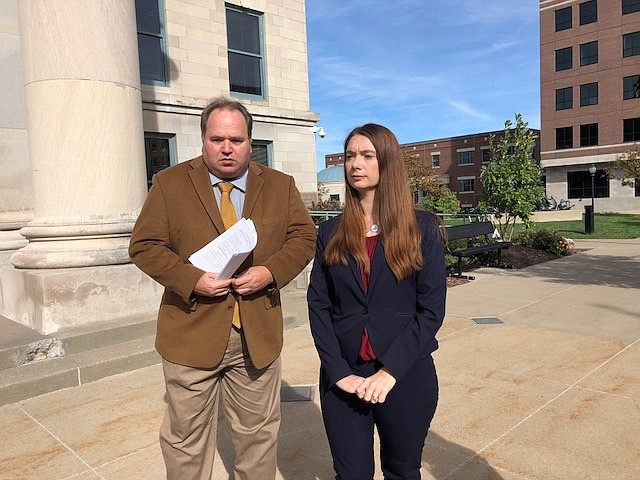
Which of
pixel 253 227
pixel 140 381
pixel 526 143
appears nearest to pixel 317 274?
pixel 253 227

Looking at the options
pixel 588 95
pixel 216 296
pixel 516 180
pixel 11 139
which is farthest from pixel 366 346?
pixel 588 95

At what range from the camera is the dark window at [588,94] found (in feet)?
161

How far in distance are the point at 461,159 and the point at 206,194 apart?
2605 inches

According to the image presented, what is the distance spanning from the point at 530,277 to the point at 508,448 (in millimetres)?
7714

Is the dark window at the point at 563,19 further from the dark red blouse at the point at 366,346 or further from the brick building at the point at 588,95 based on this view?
the dark red blouse at the point at 366,346

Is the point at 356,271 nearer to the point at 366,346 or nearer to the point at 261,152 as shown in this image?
the point at 366,346

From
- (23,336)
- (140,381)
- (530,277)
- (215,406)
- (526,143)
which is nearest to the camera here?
(215,406)

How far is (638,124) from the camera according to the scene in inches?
1837

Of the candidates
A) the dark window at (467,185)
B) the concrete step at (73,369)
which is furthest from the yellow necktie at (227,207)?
the dark window at (467,185)

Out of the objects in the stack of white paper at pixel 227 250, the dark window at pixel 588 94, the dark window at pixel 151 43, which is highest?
the dark window at pixel 588 94

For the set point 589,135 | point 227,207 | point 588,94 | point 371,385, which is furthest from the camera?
point 589,135

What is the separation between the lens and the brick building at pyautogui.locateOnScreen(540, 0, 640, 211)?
154ft

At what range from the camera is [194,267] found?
2324mm

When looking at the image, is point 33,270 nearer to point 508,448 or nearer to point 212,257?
point 212,257
